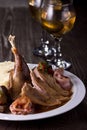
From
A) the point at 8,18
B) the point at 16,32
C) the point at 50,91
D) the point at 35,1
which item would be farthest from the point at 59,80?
the point at 8,18

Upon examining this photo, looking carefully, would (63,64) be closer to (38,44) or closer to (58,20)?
(58,20)

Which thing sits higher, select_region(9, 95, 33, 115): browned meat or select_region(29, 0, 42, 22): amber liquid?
select_region(29, 0, 42, 22): amber liquid

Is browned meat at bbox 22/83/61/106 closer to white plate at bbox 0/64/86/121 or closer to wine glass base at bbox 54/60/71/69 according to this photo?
white plate at bbox 0/64/86/121

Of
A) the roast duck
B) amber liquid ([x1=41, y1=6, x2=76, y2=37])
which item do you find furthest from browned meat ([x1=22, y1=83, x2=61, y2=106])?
amber liquid ([x1=41, y1=6, x2=76, y2=37])

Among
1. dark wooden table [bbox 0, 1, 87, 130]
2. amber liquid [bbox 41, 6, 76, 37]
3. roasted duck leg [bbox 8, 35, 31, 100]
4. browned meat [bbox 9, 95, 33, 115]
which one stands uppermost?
amber liquid [bbox 41, 6, 76, 37]

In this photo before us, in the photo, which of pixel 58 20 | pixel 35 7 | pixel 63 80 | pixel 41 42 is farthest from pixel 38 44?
pixel 63 80

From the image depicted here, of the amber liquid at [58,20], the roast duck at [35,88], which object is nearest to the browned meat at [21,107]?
the roast duck at [35,88]
